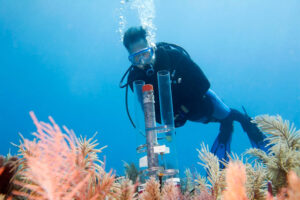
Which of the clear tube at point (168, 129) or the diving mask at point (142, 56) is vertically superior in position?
the diving mask at point (142, 56)

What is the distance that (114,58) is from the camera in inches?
2443

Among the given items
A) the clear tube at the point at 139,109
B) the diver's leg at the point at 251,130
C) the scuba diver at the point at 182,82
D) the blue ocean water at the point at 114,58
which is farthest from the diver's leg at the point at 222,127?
the blue ocean water at the point at 114,58

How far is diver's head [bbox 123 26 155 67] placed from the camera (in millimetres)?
6457

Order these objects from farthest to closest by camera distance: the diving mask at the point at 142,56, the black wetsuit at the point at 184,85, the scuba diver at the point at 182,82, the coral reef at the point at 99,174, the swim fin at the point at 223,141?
the swim fin at the point at 223,141, the black wetsuit at the point at 184,85, the scuba diver at the point at 182,82, the diving mask at the point at 142,56, the coral reef at the point at 99,174

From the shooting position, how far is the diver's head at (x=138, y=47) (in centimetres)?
646

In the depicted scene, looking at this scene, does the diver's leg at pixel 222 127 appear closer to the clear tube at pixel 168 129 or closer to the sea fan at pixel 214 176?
the clear tube at pixel 168 129

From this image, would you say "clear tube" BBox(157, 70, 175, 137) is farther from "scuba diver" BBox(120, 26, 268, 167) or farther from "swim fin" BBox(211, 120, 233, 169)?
"swim fin" BBox(211, 120, 233, 169)

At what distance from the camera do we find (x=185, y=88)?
7703mm

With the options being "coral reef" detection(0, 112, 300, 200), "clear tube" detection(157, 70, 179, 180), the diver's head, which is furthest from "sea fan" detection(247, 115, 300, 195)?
the diver's head

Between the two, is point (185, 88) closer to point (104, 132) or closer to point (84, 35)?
point (84, 35)

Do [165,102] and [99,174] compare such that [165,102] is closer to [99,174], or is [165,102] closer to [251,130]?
[99,174]

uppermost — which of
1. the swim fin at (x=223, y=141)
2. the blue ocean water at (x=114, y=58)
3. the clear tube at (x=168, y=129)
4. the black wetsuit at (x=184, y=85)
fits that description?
the blue ocean water at (x=114, y=58)

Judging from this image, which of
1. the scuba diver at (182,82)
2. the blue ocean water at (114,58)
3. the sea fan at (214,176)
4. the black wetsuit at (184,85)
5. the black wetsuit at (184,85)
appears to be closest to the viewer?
the sea fan at (214,176)

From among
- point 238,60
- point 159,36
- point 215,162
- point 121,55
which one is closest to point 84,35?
point 121,55
